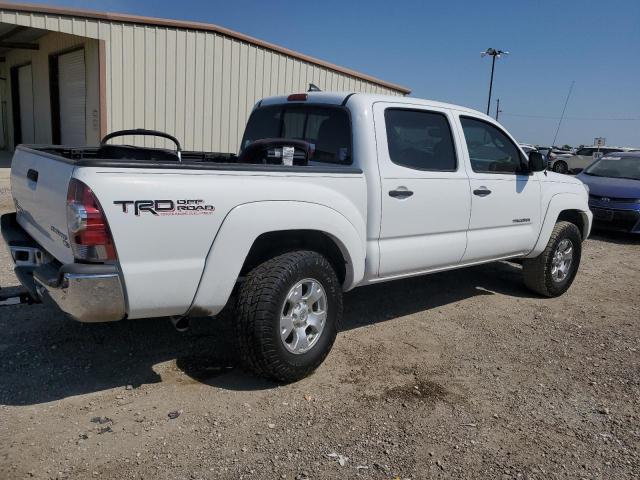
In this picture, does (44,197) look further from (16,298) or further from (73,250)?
(16,298)

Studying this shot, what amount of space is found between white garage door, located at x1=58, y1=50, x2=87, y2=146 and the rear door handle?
1193cm

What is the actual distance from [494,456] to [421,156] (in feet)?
7.65

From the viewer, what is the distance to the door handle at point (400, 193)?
4.16 m

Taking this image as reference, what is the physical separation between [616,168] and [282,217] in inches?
403

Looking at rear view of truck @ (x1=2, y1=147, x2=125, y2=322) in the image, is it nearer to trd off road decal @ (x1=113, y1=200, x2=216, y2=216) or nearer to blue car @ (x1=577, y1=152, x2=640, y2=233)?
trd off road decal @ (x1=113, y1=200, x2=216, y2=216)

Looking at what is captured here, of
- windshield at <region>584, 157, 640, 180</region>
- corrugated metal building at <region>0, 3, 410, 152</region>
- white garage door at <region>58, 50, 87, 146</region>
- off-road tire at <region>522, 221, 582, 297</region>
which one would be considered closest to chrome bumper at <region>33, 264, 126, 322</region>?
off-road tire at <region>522, 221, 582, 297</region>

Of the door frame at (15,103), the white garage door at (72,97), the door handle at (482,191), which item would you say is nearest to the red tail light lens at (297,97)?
the door handle at (482,191)

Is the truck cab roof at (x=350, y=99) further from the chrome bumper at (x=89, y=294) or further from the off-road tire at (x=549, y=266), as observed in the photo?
the chrome bumper at (x=89, y=294)

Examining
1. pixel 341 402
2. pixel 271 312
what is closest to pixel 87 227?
pixel 271 312

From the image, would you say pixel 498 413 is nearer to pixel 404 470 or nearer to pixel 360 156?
pixel 404 470

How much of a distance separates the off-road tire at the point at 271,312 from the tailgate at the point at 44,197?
1037 millimetres

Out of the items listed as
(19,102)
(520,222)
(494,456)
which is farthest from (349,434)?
(19,102)

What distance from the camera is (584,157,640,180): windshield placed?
1119 cm

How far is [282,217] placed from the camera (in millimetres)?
3451
